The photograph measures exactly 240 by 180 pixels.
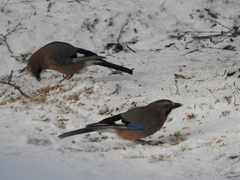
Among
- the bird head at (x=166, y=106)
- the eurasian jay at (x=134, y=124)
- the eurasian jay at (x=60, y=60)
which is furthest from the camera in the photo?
the eurasian jay at (x=60, y=60)

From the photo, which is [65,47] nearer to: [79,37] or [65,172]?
[79,37]

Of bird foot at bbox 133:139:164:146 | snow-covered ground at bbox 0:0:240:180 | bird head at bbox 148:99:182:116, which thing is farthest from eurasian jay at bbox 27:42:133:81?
bird foot at bbox 133:139:164:146

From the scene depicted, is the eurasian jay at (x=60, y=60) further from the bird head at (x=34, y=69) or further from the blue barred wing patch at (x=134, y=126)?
the blue barred wing patch at (x=134, y=126)

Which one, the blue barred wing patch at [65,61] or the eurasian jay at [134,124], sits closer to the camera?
the eurasian jay at [134,124]

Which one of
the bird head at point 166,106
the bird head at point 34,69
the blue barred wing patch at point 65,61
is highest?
the bird head at point 166,106

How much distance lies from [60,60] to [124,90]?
1.16 meters

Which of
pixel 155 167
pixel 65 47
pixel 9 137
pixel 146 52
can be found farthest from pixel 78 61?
pixel 155 167

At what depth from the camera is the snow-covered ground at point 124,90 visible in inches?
141

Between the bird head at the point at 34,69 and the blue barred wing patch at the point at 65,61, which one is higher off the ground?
the blue barred wing patch at the point at 65,61

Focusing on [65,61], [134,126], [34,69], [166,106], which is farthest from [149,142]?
[34,69]

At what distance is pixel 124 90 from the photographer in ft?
18.7

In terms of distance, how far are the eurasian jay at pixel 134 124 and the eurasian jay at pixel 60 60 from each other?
6.35 ft

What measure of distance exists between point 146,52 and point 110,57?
2.12 feet

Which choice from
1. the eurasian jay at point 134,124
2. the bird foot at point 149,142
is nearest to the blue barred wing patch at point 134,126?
the eurasian jay at point 134,124
